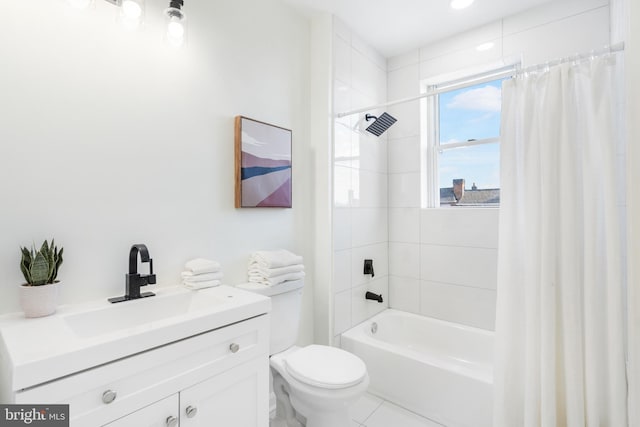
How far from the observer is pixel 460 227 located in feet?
7.73

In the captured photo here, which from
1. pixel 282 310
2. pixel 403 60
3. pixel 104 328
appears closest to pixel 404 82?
pixel 403 60

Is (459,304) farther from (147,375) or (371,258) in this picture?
(147,375)

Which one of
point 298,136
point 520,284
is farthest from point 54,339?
point 520,284

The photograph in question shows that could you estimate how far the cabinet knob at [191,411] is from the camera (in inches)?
38.8

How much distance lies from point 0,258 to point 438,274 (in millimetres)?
2510

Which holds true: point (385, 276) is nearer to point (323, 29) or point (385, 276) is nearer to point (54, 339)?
Answer: point (323, 29)

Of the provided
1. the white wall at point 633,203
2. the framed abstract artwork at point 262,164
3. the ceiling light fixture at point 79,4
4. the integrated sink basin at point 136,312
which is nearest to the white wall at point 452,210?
the white wall at point 633,203

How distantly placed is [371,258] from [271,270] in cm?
112

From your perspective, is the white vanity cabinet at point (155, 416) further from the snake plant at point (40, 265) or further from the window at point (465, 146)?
the window at point (465, 146)

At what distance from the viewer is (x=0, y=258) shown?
1.02 meters

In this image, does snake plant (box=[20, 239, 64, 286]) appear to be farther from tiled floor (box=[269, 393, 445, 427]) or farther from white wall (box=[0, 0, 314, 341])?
tiled floor (box=[269, 393, 445, 427])

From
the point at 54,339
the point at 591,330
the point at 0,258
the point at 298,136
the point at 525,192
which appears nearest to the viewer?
the point at 54,339

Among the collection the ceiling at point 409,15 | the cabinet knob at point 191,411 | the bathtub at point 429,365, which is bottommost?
the bathtub at point 429,365

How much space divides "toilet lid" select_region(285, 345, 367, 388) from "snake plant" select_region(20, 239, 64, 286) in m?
1.06
